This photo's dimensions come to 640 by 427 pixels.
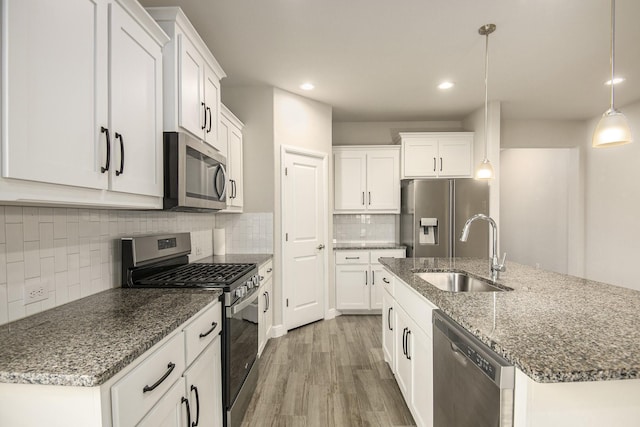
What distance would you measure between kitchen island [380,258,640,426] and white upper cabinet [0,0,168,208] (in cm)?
143

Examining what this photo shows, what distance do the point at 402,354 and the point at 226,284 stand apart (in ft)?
4.09

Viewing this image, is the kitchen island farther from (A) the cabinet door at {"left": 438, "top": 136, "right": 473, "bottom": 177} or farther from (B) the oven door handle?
(A) the cabinet door at {"left": 438, "top": 136, "right": 473, "bottom": 177}

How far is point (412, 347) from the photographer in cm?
185

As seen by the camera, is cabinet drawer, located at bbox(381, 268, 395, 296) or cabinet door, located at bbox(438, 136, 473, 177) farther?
cabinet door, located at bbox(438, 136, 473, 177)

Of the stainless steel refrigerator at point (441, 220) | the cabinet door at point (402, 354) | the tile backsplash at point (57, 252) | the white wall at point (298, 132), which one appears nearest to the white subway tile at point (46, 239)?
the tile backsplash at point (57, 252)

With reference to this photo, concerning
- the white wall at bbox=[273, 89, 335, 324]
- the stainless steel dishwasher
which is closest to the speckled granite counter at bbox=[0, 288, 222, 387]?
the stainless steel dishwasher

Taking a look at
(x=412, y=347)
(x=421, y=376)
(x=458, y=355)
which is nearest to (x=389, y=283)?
(x=412, y=347)

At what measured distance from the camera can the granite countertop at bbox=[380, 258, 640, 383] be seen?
806 mm

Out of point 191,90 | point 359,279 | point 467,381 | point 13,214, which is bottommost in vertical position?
point 359,279

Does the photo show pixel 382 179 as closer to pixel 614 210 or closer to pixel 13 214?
pixel 614 210

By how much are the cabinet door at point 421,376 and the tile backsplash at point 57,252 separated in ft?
5.57

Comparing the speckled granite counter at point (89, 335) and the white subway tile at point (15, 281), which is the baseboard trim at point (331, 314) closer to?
the speckled granite counter at point (89, 335)

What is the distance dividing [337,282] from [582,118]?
4.30 metres

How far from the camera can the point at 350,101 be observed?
3850mm
